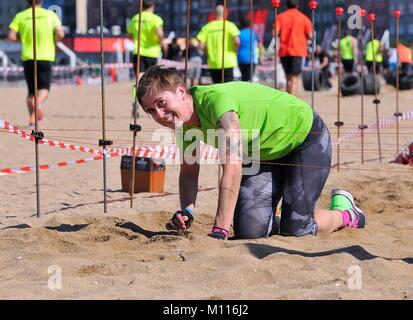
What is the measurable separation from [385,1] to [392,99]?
76.1 ft

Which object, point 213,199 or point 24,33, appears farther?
point 24,33

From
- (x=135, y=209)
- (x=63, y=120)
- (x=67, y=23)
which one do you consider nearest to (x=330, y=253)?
(x=135, y=209)

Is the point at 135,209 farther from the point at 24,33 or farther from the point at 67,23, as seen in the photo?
the point at 67,23

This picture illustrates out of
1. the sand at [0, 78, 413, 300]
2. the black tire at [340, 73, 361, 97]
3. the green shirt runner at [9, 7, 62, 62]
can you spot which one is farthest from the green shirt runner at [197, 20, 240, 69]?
the black tire at [340, 73, 361, 97]

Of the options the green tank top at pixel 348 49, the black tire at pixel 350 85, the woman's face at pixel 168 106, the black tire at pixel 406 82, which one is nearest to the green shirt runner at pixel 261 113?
the woman's face at pixel 168 106

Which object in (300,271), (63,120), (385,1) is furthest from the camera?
(385,1)

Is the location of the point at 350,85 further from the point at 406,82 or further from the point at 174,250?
the point at 174,250

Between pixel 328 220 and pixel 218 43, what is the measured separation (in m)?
7.54

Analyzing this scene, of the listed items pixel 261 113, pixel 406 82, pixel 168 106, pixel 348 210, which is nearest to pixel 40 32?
pixel 348 210

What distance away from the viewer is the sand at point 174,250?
406cm

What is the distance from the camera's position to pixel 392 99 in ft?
57.3

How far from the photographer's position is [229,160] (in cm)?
476
